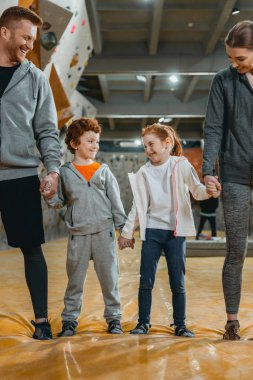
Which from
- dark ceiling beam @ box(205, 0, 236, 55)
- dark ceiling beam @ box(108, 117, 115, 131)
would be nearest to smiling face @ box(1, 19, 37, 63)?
dark ceiling beam @ box(205, 0, 236, 55)

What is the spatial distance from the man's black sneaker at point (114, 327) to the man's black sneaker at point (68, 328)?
162mm

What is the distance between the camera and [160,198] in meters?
2.18

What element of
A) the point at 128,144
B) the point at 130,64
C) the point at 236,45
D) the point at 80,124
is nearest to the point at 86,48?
the point at 130,64

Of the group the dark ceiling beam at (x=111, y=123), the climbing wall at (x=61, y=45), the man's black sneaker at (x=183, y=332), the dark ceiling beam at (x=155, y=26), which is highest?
the dark ceiling beam at (x=155, y=26)

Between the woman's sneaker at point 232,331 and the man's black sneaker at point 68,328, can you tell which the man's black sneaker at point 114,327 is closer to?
the man's black sneaker at point 68,328

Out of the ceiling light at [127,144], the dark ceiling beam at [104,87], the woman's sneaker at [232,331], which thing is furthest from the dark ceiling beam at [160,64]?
the ceiling light at [127,144]

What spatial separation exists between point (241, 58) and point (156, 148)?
1.88 feet

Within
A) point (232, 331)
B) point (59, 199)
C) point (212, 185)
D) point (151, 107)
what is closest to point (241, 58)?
point (212, 185)

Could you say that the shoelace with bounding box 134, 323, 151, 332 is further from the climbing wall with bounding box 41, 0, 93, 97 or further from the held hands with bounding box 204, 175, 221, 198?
the climbing wall with bounding box 41, 0, 93, 97

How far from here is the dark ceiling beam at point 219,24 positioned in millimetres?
5367

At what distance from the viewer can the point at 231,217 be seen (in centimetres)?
196

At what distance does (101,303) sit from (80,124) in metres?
1.09

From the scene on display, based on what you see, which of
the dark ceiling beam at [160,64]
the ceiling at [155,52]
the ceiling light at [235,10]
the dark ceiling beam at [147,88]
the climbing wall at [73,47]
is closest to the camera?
the climbing wall at [73,47]

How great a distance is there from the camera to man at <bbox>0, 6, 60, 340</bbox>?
1.90m
